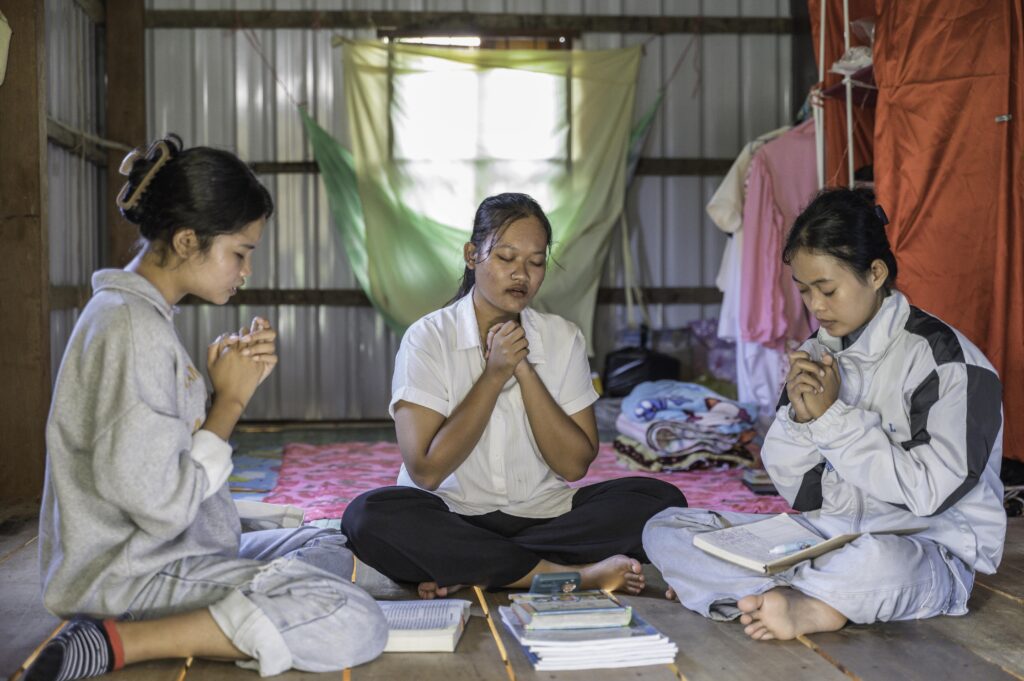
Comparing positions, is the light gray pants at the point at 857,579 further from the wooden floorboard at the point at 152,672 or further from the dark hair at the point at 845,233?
the wooden floorboard at the point at 152,672

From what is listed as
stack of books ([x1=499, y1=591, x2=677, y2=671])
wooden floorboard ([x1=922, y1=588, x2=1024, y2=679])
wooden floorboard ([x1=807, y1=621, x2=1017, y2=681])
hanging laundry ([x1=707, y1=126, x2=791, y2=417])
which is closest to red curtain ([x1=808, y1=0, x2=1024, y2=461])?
wooden floorboard ([x1=922, y1=588, x2=1024, y2=679])

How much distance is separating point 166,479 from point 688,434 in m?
3.31

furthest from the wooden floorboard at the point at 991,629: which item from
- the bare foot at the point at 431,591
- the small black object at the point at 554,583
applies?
the bare foot at the point at 431,591

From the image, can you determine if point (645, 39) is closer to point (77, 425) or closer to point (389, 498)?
point (389, 498)

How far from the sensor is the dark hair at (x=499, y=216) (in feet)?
8.62

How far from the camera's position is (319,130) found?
20.6ft

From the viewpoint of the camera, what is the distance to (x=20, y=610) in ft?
7.97

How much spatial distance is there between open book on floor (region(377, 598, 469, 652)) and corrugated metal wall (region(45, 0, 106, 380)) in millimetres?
3047

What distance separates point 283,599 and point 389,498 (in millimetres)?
592

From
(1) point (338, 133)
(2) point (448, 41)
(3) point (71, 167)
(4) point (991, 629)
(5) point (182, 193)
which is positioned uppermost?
(2) point (448, 41)

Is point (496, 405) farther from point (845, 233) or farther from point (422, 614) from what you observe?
point (845, 233)

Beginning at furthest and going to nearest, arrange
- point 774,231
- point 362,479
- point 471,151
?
point 471,151
point 774,231
point 362,479

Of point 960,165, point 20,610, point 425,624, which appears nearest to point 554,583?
point 425,624

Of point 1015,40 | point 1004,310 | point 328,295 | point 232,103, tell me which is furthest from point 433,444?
point 232,103
